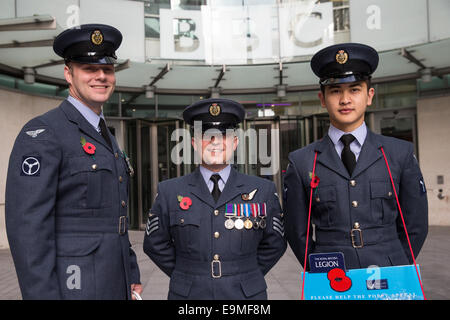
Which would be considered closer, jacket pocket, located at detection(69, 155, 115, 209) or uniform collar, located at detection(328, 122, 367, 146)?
jacket pocket, located at detection(69, 155, 115, 209)

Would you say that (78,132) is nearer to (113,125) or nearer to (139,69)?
(139,69)

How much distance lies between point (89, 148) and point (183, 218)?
64cm

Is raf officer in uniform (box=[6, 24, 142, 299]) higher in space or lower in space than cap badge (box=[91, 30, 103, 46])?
lower

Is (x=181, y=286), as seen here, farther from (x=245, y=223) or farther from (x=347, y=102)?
(x=347, y=102)

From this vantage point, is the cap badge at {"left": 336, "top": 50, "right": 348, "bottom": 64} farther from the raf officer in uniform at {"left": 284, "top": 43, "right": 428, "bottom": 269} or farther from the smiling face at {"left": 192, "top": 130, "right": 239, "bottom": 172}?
the smiling face at {"left": 192, "top": 130, "right": 239, "bottom": 172}

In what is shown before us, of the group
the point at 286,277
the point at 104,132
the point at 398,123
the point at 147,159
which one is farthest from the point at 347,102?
the point at 398,123

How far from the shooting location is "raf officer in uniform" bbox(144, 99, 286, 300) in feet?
6.74

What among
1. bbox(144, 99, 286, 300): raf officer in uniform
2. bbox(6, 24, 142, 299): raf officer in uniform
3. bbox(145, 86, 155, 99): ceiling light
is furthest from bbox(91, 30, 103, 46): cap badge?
bbox(145, 86, 155, 99): ceiling light

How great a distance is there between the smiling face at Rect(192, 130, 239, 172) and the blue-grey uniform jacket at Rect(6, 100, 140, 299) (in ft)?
1.47

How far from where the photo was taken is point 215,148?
2104mm

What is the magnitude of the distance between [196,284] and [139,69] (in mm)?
5912

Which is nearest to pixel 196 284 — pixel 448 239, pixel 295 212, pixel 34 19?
pixel 295 212

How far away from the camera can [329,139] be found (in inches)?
84.4

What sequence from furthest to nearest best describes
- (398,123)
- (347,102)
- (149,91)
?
(398,123), (149,91), (347,102)
